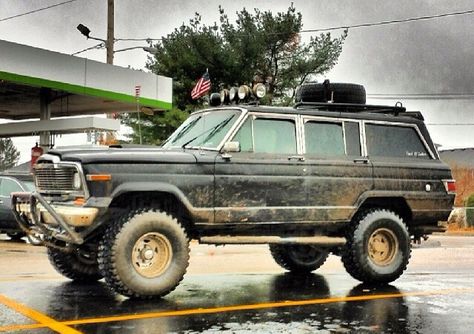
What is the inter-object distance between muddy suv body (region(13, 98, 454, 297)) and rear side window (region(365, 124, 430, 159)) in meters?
0.02

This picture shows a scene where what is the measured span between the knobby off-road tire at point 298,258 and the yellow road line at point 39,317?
4.23m

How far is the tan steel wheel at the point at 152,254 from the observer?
746 cm

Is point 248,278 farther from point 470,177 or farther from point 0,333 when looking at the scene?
point 470,177

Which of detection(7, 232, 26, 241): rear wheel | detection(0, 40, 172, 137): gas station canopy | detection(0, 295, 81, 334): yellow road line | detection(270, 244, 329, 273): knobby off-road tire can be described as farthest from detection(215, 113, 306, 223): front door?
detection(0, 40, 172, 137): gas station canopy

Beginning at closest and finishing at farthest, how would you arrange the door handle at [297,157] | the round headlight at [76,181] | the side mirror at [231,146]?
the round headlight at [76,181] → the side mirror at [231,146] → the door handle at [297,157]

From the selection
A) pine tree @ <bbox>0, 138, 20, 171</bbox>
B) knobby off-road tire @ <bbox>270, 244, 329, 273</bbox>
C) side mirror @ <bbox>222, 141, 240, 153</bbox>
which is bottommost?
knobby off-road tire @ <bbox>270, 244, 329, 273</bbox>

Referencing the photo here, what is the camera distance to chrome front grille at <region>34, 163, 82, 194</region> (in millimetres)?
7484

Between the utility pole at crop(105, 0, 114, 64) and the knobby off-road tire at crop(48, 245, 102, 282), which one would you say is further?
the utility pole at crop(105, 0, 114, 64)

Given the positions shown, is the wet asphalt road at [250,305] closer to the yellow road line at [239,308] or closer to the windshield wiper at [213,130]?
the yellow road line at [239,308]

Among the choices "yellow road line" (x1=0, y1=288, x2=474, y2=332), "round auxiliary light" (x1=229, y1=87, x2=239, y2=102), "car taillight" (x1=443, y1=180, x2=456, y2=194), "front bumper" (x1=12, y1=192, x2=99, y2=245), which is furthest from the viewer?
"car taillight" (x1=443, y1=180, x2=456, y2=194)

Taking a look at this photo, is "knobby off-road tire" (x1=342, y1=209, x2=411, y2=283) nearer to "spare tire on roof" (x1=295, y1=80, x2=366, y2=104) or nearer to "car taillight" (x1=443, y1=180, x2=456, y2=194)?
"car taillight" (x1=443, y1=180, x2=456, y2=194)

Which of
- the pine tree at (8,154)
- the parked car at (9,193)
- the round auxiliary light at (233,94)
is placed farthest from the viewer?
the pine tree at (8,154)

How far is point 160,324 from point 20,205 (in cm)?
290

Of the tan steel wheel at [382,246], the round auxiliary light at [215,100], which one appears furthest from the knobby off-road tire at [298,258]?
the round auxiliary light at [215,100]
